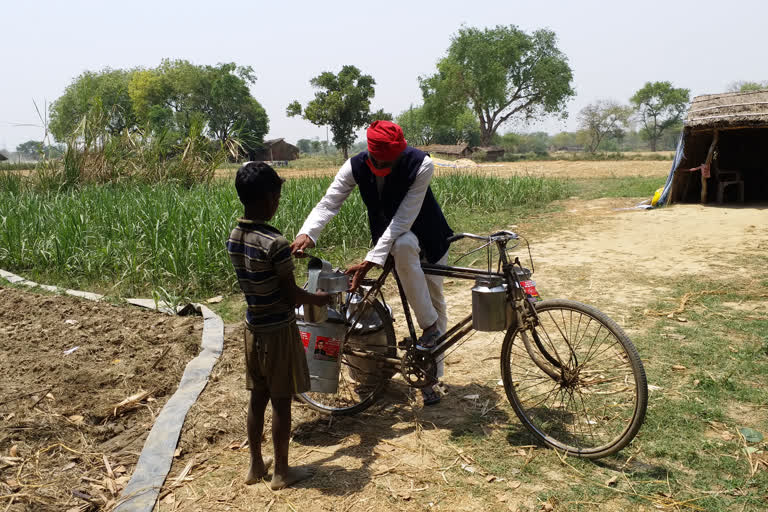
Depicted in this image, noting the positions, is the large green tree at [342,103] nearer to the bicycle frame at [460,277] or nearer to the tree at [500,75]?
the tree at [500,75]

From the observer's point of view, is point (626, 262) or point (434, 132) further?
point (434, 132)

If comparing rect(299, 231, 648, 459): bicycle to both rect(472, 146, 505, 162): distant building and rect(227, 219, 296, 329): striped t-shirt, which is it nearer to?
rect(227, 219, 296, 329): striped t-shirt

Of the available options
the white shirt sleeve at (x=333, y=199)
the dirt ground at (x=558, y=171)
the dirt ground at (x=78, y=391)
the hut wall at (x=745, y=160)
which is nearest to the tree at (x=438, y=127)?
the dirt ground at (x=558, y=171)

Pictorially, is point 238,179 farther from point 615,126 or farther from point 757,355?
point 615,126

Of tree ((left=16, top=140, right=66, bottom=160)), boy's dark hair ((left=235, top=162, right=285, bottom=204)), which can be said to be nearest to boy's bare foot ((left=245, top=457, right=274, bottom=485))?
boy's dark hair ((left=235, top=162, right=285, bottom=204))

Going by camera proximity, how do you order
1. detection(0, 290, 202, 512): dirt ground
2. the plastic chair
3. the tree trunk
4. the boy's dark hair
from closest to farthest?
1. the boy's dark hair
2. detection(0, 290, 202, 512): dirt ground
3. the plastic chair
4. the tree trunk

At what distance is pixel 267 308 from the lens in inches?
95.8

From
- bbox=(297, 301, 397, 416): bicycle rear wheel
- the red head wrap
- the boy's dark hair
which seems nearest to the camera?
the boy's dark hair

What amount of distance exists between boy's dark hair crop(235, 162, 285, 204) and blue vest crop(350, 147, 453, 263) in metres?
0.82

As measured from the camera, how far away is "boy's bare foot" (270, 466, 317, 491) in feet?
8.45

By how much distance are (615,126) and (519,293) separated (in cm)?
7763

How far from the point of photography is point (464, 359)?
4.15 meters

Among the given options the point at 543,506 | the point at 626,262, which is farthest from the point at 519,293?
the point at 626,262

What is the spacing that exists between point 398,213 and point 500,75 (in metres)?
52.5
